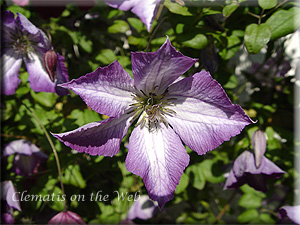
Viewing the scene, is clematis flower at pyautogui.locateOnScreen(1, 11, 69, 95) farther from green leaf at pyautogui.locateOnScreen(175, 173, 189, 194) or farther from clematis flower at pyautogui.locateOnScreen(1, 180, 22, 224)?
green leaf at pyautogui.locateOnScreen(175, 173, 189, 194)

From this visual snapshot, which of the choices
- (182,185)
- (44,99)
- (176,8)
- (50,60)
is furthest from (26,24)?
(182,185)

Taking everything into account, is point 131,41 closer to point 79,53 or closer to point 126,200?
point 79,53

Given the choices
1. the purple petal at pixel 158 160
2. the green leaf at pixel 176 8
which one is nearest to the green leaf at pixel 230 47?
the green leaf at pixel 176 8

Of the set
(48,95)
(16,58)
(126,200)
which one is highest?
(16,58)

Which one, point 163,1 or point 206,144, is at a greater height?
point 163,1

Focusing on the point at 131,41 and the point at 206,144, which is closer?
the point at 206,144

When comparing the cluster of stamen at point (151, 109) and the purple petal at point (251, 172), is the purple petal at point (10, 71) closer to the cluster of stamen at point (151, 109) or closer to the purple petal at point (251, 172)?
the cluster of stamen at point (151, 109)

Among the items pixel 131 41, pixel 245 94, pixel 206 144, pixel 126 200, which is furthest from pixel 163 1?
pixel 245 94
